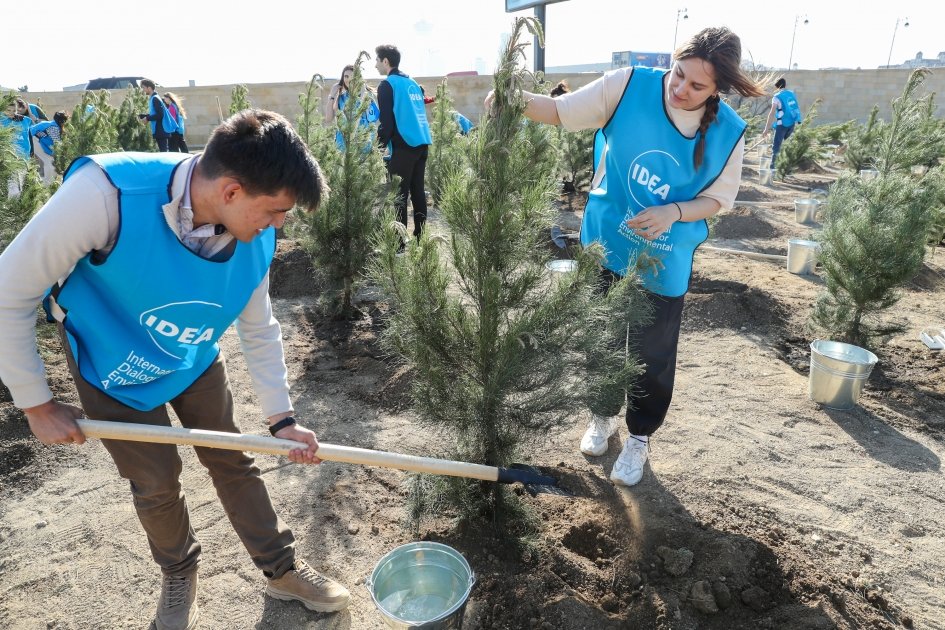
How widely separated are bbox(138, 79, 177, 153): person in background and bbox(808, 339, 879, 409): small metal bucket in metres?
12.1

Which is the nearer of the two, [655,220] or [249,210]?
[249,210]

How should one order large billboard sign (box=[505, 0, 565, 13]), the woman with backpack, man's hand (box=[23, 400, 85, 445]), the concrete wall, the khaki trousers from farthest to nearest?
the concrete wall
large billboard sign (box=[505, 0, 565, 13])
the woman with backpack
the khaki trousers
man's hand (box=[23, 400, 85, 445])

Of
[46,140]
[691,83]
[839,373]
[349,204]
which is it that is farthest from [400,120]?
[46,140]

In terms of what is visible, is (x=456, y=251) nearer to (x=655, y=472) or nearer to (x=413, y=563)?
(x=413, y=563)

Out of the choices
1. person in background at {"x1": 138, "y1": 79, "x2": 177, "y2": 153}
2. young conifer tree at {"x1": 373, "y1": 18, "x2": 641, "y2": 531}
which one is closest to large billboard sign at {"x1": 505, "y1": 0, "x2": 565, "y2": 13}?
person in background at {"x1": 138, "y1": 79, "x2": 177, "y2": 153}

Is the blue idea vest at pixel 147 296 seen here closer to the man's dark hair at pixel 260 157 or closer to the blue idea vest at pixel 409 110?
the man's dark hair at pixel 260 157

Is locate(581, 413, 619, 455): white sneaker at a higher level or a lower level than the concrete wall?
lower

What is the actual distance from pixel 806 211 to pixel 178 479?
364 inches

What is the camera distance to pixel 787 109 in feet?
39.1

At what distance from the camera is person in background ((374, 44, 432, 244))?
545 centimetres

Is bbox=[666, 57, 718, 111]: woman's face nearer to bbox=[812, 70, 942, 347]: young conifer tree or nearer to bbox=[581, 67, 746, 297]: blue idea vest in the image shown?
bbox=[581, 67, 746, 297]: blue idea vest

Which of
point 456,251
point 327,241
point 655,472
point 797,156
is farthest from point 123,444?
point 797,156

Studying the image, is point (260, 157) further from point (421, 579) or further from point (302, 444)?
point (421, 579)

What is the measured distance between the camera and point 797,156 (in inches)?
477
